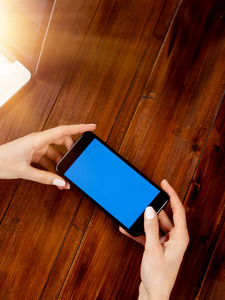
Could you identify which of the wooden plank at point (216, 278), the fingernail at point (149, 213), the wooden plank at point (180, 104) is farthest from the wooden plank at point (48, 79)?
the wooden plank at point (216, 278)

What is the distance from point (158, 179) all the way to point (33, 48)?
493 mm

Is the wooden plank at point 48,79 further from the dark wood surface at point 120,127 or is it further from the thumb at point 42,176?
the thumb at point 42,176

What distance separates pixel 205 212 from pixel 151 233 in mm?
246

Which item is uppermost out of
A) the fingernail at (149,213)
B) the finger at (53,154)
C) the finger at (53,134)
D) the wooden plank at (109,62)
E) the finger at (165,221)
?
the wooden plank at (109,62)

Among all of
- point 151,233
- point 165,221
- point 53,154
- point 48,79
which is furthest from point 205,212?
point 48,79

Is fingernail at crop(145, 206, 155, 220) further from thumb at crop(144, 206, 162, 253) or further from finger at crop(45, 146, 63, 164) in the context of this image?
finger at crop(45, 146, 63, 164)

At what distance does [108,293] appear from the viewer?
757 mm

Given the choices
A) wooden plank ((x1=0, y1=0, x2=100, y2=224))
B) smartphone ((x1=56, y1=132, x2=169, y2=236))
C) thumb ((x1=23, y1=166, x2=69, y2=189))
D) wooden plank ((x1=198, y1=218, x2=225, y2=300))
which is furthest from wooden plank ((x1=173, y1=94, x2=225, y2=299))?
wooden plank ((x1=0, y1=0, x2=100, y2=224))

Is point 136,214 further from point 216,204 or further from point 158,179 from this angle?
point 216,204

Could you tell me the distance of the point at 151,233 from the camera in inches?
24.1

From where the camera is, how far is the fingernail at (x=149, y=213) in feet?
2.09

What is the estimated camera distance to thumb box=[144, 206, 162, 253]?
1.99 feet

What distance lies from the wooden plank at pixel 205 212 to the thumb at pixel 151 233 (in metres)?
0.19

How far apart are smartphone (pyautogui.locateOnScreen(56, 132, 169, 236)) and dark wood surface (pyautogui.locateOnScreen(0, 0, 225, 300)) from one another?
0.09m
